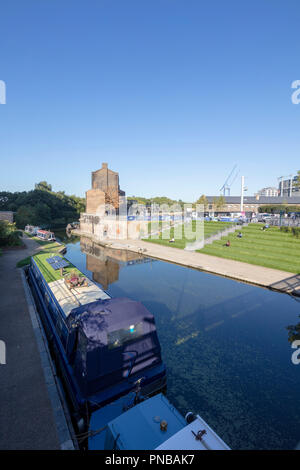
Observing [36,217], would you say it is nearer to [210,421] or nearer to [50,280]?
[50,280]

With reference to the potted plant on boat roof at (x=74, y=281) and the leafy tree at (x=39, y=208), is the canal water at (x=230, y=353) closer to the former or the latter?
the potted plant on boat roof at (x=74, y=281)

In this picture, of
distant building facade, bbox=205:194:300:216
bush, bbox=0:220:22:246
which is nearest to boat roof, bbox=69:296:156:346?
bush, bbox=0:220:22:246

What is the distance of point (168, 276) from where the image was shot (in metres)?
22.2

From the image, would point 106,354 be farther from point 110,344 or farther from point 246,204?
point 246,204

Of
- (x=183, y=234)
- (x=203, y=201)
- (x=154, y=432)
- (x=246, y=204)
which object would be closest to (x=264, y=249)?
(x=183, y=234)

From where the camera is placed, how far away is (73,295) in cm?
1066

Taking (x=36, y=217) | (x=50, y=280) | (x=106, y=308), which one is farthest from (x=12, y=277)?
(x=36, y=217)

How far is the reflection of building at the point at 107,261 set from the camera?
2194cm

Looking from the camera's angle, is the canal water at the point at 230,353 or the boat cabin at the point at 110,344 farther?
the canal water at the point at 230,353

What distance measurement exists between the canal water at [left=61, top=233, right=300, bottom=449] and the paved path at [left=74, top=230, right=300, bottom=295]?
51.5 inches

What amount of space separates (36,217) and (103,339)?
65832 millimetres

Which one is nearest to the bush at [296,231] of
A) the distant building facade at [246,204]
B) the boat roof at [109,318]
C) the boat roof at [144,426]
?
the boat roof at [109,318]

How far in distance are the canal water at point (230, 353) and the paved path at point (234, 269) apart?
1308 millimetres

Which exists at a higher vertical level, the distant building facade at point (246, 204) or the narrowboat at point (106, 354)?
the distant building facade at point (246, 204)
